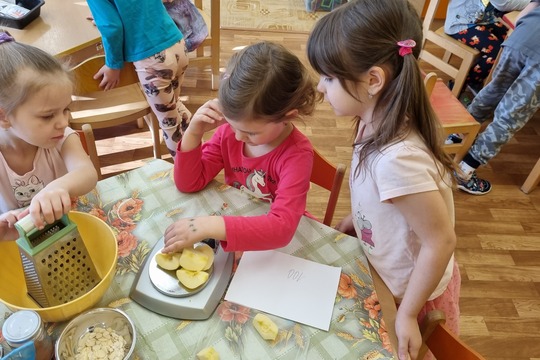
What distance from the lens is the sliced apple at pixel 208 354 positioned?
69 cm

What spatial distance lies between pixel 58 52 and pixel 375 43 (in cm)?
117

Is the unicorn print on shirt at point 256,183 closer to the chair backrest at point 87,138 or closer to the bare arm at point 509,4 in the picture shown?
the chair backrest at point 87,138

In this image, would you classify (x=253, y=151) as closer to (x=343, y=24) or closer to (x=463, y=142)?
(x=343, y=24)

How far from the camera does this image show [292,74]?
0.92 meters

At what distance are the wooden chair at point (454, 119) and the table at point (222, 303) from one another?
1267 millimetres

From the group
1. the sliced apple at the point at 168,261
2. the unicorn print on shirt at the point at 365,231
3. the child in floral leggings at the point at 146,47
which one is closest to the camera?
the sliced apple at the point at 168,261

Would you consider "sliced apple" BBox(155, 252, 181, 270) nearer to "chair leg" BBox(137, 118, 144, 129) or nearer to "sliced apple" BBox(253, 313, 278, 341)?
"sliced apple" BBox(253, 313, 278, 341)

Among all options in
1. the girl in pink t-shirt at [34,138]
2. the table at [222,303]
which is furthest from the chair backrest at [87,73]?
the table at [222,303]

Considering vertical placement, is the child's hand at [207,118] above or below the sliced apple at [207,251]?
above

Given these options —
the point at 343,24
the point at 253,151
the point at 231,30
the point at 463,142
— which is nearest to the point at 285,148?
the point at 253,151

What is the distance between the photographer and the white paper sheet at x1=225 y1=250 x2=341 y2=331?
2.54 ft

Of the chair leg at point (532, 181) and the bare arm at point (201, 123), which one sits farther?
the chair leg at point (532, 181)

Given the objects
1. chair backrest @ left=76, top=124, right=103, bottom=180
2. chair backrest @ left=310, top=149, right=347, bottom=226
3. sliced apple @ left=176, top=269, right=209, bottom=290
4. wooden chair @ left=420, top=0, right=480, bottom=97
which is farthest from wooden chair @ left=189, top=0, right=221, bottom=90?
sliced apple @ left=176, top=269, right=209, bottom=290

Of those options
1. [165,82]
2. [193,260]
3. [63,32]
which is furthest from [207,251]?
[63,32]
